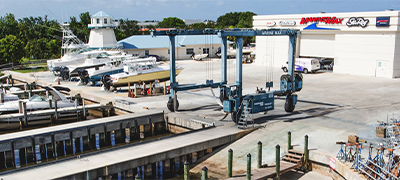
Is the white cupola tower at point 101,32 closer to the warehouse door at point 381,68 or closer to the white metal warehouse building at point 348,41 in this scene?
the white metal warehouse building at point 348,41

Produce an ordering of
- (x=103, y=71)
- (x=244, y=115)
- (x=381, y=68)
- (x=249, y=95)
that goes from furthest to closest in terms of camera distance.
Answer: (x=381, y=68) < (x=103, y=71) < (x=249, y=95) < (x=244, y=115)

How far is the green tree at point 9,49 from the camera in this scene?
155 ft

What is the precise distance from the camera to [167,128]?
20.2m

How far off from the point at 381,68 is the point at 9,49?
43353 mm

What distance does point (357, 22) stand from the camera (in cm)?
3544

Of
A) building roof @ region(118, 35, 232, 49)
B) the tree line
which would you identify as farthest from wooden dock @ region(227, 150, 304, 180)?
building roof @ region(118, 35, 232, 49)

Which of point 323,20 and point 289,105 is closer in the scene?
point 289,105

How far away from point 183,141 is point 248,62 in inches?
1371

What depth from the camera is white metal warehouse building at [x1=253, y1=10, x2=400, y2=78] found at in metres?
33.1

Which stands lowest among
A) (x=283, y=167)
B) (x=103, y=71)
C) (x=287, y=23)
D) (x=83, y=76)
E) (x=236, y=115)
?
(x=283, y=167)

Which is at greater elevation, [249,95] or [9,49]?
[9,49]

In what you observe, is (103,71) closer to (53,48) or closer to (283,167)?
(283,167)

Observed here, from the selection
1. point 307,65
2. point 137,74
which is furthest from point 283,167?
point 307,65

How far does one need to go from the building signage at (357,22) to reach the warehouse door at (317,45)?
263 cm
